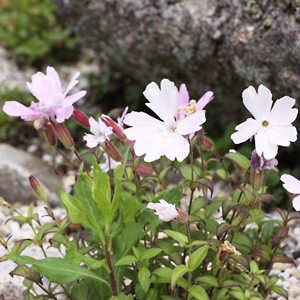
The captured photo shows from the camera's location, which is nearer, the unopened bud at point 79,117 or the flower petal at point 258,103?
the flower petal at point 258,103

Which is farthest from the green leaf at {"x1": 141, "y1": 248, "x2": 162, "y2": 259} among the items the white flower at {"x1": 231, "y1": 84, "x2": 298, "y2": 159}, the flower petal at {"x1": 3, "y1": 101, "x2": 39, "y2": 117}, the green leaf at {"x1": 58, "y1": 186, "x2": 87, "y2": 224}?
the flower petal at {"x1": 3, "y1": 101, "x2": 39, "y2": 117}

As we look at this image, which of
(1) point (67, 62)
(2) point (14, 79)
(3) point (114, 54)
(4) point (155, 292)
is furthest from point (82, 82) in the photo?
(4) point (155, 292)

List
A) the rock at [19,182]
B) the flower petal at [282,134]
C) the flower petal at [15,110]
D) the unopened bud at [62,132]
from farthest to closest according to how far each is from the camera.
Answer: the rock at [19,182]
the unopened bud at [62,132]
the flower petal at [15,110]
the flower petal at [282,134]

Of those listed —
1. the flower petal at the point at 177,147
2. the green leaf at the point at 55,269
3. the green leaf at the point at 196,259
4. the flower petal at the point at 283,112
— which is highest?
the flower petal at the point at 283,112

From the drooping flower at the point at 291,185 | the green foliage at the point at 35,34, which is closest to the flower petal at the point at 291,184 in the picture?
the drooping flower at the point at 291,185

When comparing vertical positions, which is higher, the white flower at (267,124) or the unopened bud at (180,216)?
the white flower at (267,124)

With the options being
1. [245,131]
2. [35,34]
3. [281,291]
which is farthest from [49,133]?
[35,34]

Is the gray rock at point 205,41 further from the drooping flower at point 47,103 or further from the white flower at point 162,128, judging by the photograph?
the drooping flower at point 47,103
